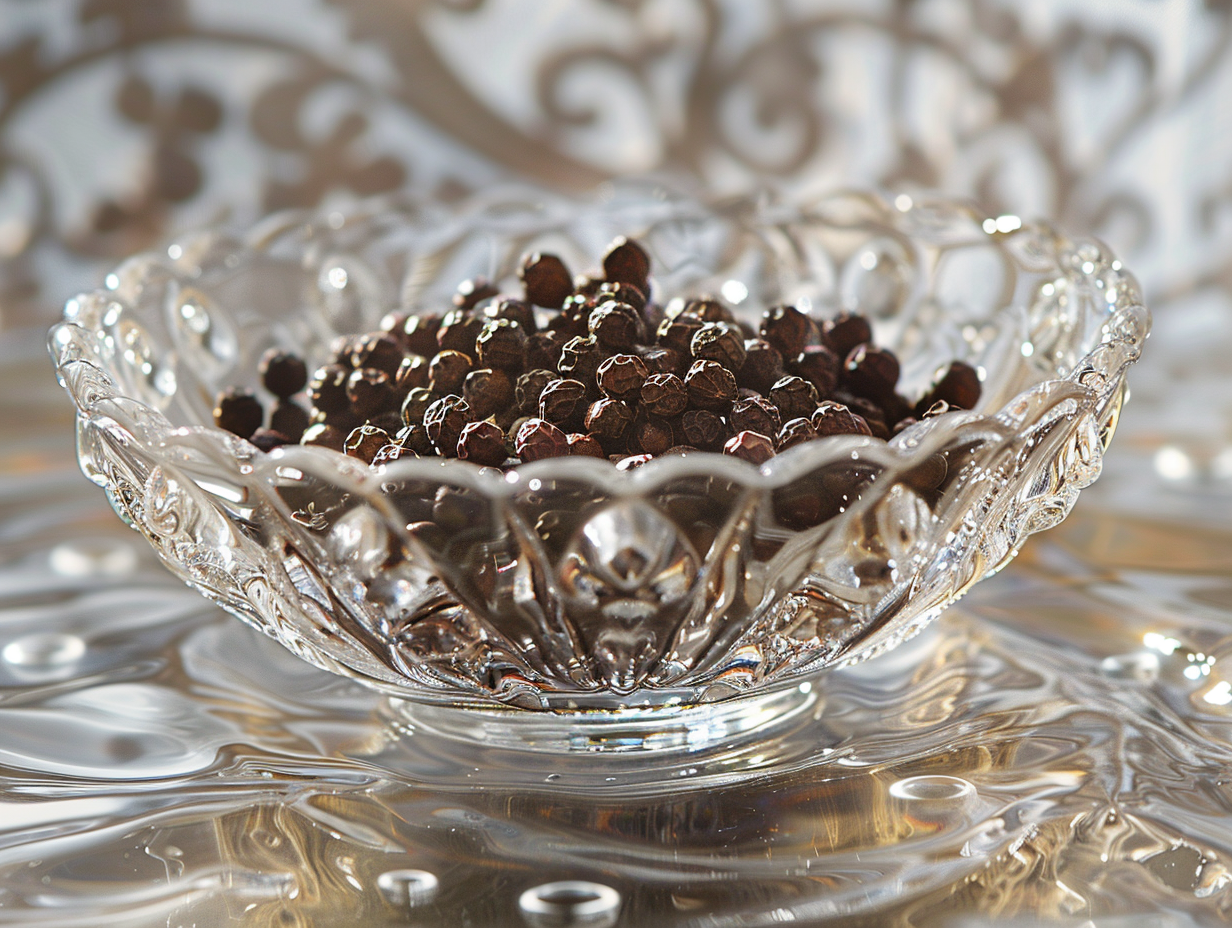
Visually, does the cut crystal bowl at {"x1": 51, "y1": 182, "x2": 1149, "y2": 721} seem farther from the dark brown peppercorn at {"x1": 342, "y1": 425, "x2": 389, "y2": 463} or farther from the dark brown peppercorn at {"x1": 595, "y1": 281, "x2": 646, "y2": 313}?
the dark brown peppercorn at {"x1": 595, "y1": 281, "x2": 646, "y2": 313}

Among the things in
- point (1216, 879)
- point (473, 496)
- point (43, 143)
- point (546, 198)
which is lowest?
point (1216, 879)

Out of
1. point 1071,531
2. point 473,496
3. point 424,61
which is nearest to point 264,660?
point 473,496

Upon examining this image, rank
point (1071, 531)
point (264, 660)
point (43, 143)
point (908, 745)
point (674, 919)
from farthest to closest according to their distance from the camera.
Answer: point (43, 143) < point (1071, 531) < point (264, 660) < point (908, 745) < point (674, 919)

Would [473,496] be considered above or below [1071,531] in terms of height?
above

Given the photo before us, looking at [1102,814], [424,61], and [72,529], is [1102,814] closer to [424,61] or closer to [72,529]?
[72,529]

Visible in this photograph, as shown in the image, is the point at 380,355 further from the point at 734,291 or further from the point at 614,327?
the point at 734,291

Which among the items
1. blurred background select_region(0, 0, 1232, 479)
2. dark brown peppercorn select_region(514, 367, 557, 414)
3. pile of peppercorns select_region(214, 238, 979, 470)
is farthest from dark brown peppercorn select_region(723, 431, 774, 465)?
blurred background select_region(0, 0, 1232, 479)

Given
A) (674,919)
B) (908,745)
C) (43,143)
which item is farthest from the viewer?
(43,143)

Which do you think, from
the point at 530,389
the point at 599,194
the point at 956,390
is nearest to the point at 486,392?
the point at 530,389
